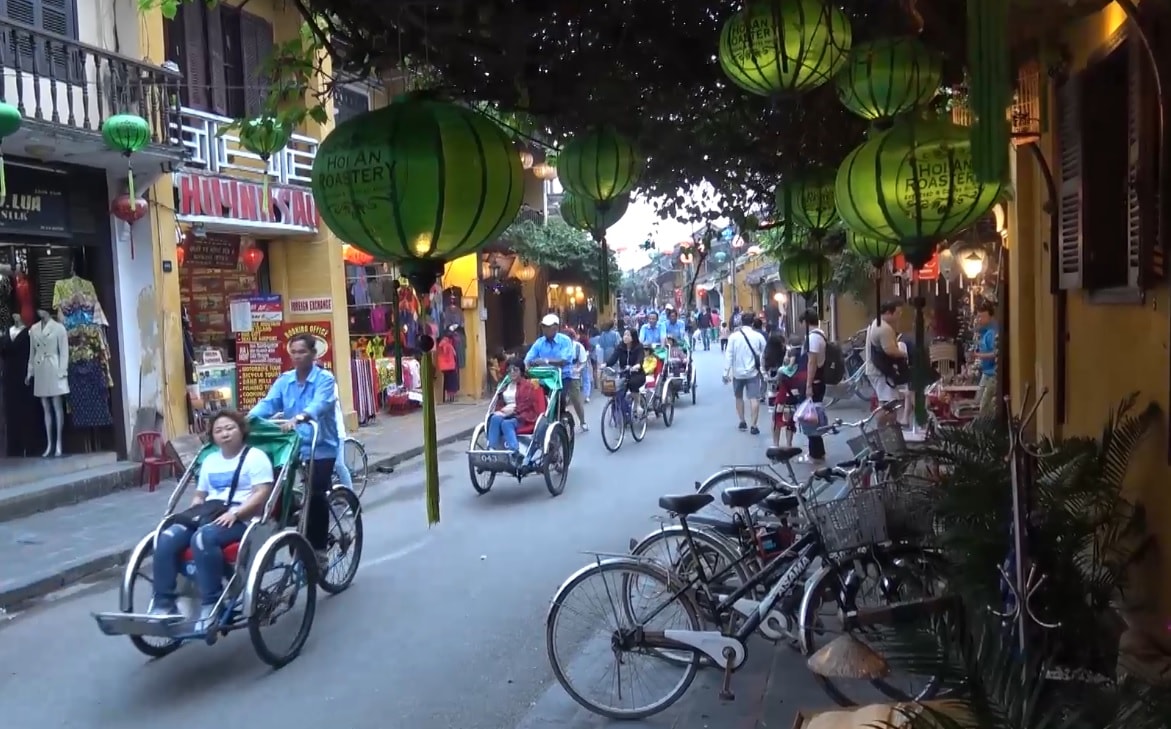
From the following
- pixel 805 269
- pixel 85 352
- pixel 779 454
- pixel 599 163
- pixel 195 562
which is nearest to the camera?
pixel 599 163

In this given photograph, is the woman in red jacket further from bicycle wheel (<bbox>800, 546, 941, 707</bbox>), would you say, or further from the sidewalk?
bicycle wheel (<bbox>800, 546, 941, 707</bbox>)

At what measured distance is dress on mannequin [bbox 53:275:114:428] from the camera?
11055 mm

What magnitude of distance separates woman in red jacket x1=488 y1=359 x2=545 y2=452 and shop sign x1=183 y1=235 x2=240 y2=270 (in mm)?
5917

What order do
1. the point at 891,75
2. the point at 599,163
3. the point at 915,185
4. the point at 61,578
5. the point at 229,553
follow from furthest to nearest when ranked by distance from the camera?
the point at 61,578 → the point at 229,553 → the point at 599,163 → the point at 891,75 → the point at 915,185

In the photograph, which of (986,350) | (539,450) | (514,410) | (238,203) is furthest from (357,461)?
(986,350)

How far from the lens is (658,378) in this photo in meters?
16.3

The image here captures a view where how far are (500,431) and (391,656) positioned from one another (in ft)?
15.7

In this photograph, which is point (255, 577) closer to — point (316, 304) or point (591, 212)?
point (591, 212)

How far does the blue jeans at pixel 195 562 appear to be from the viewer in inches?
207

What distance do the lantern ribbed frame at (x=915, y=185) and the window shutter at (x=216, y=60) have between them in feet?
38.2

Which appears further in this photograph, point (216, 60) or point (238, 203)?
point (216, 60)

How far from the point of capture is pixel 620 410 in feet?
44.5

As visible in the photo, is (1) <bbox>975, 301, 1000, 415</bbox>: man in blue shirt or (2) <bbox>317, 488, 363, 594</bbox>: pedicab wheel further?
(1) <bbox>975, 301, 1000, 415</bbox>: man in blue shirt

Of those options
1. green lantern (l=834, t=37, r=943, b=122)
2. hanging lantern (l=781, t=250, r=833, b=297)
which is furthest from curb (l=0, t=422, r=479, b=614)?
green lantern (l=834, t=37, r=943, b=122)
